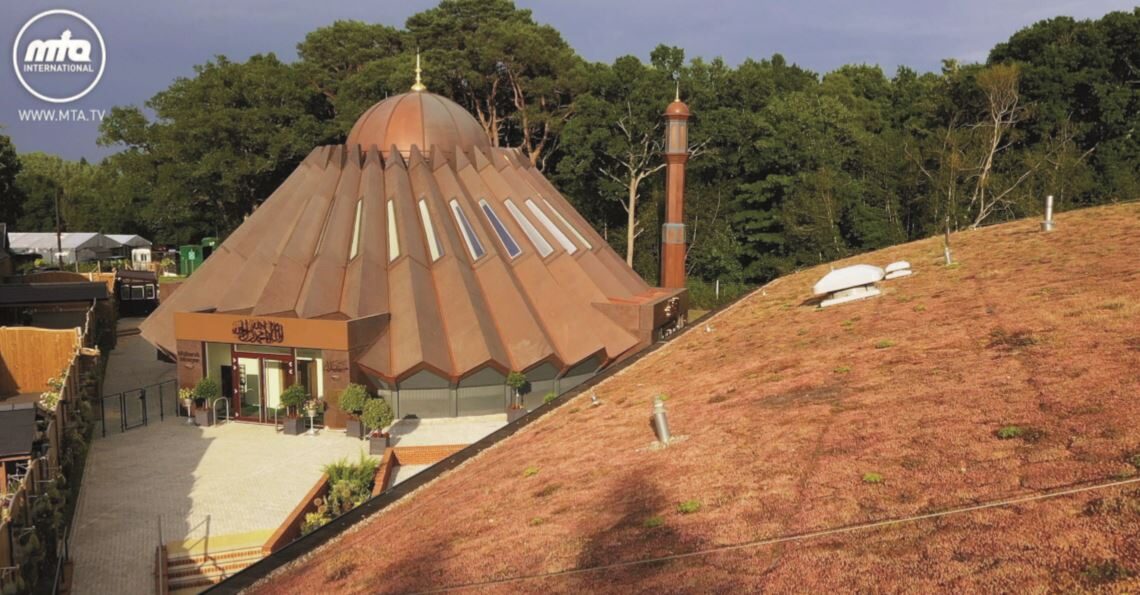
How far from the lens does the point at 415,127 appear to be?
33.4 metres

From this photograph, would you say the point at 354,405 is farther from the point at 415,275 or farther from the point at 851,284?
the point at 851,284

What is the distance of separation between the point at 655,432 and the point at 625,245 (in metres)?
49.1

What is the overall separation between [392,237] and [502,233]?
4.52m

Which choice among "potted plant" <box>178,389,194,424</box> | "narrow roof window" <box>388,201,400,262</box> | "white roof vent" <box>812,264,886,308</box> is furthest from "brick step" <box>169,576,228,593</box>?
"white roof vent" <box>812,264,886,308</box>

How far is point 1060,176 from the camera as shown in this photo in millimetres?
44812

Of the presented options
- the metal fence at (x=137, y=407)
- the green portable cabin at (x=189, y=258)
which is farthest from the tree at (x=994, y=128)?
the green portable cabin at (x=189, y=258)

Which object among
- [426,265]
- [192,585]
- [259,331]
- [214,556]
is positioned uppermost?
[426,265]

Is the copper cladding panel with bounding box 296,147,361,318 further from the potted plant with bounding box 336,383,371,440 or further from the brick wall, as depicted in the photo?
the brick wall

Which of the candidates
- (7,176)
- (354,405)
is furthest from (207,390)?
(7,176)

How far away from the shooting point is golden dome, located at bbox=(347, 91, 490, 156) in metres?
33.2

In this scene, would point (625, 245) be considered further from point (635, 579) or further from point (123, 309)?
point (635, 579)

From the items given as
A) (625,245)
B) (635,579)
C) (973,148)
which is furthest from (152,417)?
(973,148)

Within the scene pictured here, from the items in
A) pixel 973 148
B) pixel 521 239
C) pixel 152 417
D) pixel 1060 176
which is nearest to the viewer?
pixel 152 417

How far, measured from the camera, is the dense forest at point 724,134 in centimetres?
4719
